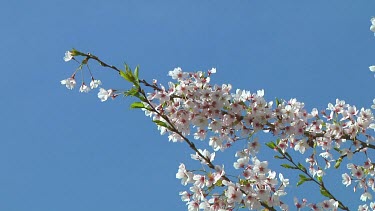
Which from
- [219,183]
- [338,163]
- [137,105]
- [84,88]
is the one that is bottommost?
[219,183]

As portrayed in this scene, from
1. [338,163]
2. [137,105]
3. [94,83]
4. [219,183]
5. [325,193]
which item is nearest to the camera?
[219,183]

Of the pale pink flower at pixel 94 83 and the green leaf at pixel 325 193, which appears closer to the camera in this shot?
the green leaf at pixel 325 193

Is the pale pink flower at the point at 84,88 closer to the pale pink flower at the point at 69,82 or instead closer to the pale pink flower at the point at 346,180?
the pale pink flower at the point at 69,82

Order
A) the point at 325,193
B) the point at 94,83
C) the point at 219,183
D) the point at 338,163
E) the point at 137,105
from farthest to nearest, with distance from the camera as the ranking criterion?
the point at 338,163 → the point at 94,83 → the point at 325,193 → the point at 137,105 → the point at 219,183

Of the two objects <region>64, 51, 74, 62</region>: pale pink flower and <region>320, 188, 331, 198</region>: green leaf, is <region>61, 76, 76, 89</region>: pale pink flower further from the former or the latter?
<region>320, 188, 331, 198</region>: green leaf

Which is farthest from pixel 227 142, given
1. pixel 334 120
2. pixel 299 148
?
pixel 334 120

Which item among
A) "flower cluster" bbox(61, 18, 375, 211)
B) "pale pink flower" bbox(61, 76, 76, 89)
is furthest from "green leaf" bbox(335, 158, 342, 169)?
"pale pink flower" bbox(61, 76, 76, 89)

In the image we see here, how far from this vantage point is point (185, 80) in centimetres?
696

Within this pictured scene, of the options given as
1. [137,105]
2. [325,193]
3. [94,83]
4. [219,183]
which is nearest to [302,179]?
[325,193]

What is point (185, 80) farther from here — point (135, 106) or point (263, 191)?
point (263, 191)

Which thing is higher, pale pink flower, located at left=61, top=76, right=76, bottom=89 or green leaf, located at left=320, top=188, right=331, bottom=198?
pale pink flower, located at left=61, top=76, right=76, bottom=89

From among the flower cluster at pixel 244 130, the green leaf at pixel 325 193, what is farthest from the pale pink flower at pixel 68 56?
the green leaf at pixel 325 193

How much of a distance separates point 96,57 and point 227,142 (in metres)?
1.87

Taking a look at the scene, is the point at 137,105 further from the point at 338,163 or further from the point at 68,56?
the point at 338,163
